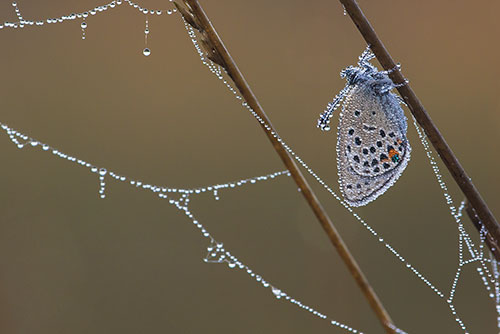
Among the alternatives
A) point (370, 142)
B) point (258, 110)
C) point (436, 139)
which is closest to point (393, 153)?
point (370, 142)

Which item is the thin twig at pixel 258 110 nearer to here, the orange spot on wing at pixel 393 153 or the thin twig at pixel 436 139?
the thin twig at pixel 436 139

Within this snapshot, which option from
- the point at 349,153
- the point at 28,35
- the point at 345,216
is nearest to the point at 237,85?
the point at 349,153

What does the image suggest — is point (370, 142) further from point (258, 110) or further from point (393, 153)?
point (258, 110)

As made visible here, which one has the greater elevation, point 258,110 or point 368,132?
point 258,110

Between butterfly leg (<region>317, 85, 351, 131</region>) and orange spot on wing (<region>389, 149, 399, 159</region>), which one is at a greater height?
butterfly leg (<region>317, 85, 351, 131</region>)

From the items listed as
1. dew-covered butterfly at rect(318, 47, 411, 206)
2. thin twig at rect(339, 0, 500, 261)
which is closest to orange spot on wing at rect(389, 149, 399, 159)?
dew-covered butterfly at rect(318, 47, 411, 206)

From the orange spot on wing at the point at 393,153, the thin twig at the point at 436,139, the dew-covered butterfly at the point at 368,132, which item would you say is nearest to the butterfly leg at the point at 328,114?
the dew-covered butterfly at the point at 368,132

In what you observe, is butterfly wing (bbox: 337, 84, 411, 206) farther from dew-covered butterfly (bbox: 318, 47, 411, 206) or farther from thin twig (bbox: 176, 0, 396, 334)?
thin twig (bbox: 176, 0, 396, 334)

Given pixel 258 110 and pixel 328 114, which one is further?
pixel 328 114
